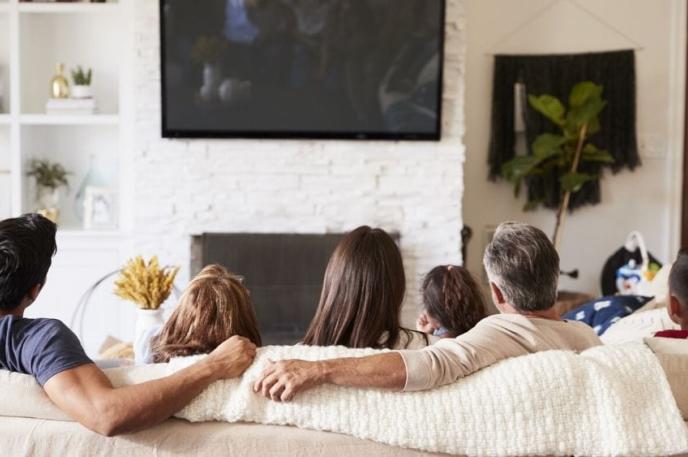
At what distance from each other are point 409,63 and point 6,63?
2.19 m

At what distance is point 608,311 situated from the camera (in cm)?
340

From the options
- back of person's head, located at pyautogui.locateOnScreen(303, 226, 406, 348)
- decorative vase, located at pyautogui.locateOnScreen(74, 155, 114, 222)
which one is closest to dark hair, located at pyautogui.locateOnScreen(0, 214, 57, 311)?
back of person's head, located at pyautogui.locateOnScreen(303, 226, 406, 348)

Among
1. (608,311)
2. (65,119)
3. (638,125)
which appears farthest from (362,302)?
(638,125)

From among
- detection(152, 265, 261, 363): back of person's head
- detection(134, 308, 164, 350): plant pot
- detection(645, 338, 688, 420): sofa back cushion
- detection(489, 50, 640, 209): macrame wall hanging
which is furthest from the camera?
detection(489, 50, 640, 209): macrame wall hanging

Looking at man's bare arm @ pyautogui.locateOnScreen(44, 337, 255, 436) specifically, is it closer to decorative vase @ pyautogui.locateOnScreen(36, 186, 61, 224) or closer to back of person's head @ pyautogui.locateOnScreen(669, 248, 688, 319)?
back of person's head @ pyautogui.locateOnScreen(669, 248, 688, 319)

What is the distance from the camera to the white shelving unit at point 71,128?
488 centimetres

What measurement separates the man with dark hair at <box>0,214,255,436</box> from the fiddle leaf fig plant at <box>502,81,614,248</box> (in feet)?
11.5

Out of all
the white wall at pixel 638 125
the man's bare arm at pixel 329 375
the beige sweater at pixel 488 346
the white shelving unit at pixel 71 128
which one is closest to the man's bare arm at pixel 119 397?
the man's bare arm at pixel 329 375

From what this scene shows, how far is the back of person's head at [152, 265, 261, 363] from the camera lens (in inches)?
76.8

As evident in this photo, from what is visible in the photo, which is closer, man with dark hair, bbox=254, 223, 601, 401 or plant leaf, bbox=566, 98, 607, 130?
man with dark hair, bbox=254, 223, 601, 401

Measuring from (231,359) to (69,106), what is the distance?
3493 mm

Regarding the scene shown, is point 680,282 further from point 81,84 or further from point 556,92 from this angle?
point 81,84

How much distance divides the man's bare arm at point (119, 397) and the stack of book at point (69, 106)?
3.44 m

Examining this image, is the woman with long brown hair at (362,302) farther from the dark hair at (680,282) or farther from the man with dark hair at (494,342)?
the dark hair at (680,282)
